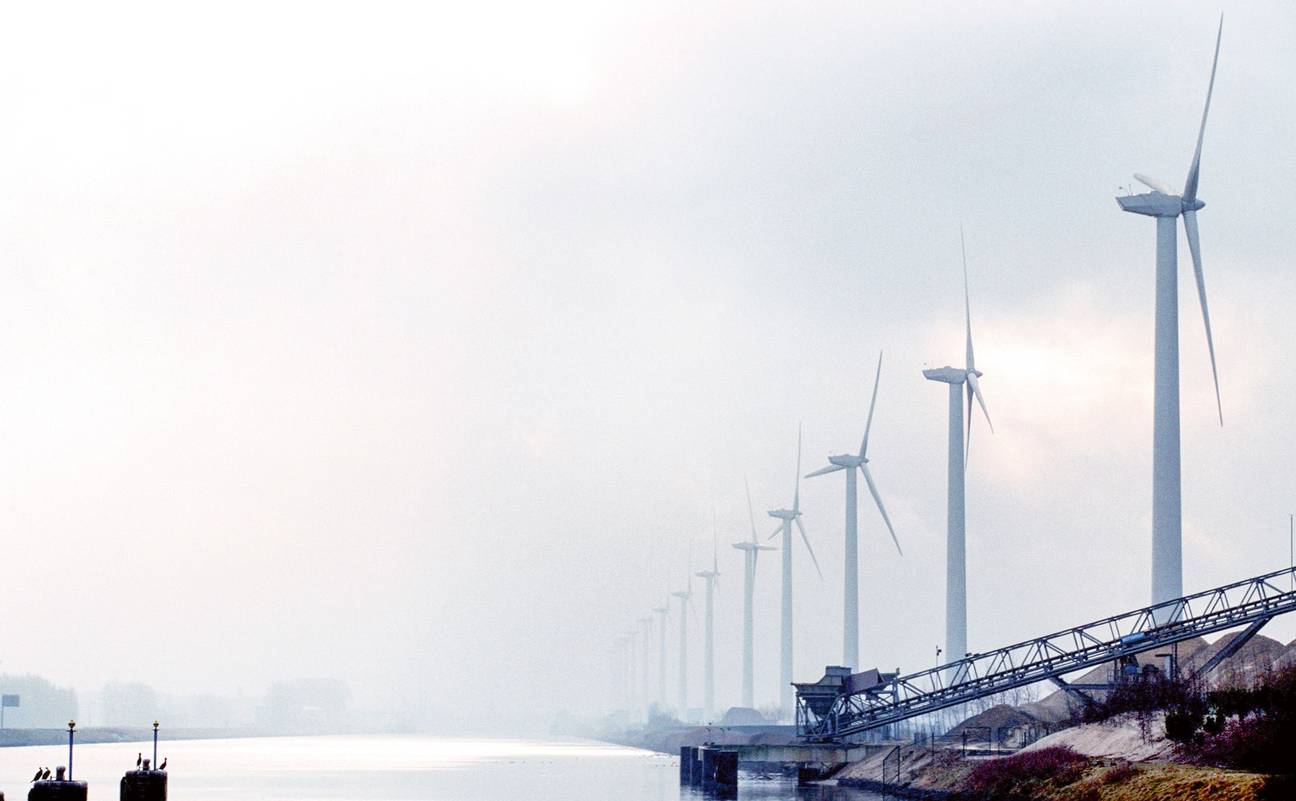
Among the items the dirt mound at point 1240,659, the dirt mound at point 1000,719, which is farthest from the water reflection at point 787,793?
the dirt mound at point 1240,659

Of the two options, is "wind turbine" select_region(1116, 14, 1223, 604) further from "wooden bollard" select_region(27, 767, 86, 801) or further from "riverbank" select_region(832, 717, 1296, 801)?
"wooden bollard" select_region(27, 767, 86, 801)

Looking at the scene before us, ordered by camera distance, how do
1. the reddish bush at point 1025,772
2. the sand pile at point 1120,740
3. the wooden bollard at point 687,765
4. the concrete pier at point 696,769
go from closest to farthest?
the sand pile at point 1120,740 < the reddish bush at point 1025,772 < the concrete pier at point 696,769 < the wooden bollard at point 687,765

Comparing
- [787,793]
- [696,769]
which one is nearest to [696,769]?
[696,769]

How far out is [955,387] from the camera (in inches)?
6457

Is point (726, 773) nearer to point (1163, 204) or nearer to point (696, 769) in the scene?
point (696, 769)

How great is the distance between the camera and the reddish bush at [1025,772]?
85519 mm

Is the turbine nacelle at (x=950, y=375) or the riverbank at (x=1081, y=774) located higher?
the turbine nacelle at (x=950, y=375)

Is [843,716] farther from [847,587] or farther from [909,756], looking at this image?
[847,587]

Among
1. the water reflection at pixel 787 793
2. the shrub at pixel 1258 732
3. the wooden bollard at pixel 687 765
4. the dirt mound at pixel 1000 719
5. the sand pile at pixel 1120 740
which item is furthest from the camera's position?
the wooden bollard at pixel 687 765

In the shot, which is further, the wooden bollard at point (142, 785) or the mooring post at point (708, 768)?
the mooring post at point (708, 768)

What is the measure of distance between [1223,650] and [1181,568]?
16743 millimetres

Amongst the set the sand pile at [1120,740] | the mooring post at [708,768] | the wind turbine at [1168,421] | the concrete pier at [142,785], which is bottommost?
the mooring post at [708,768]

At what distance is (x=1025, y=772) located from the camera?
9075 cm

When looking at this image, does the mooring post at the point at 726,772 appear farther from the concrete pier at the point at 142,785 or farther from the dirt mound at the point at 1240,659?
the concrete pier at the point at 142,785
